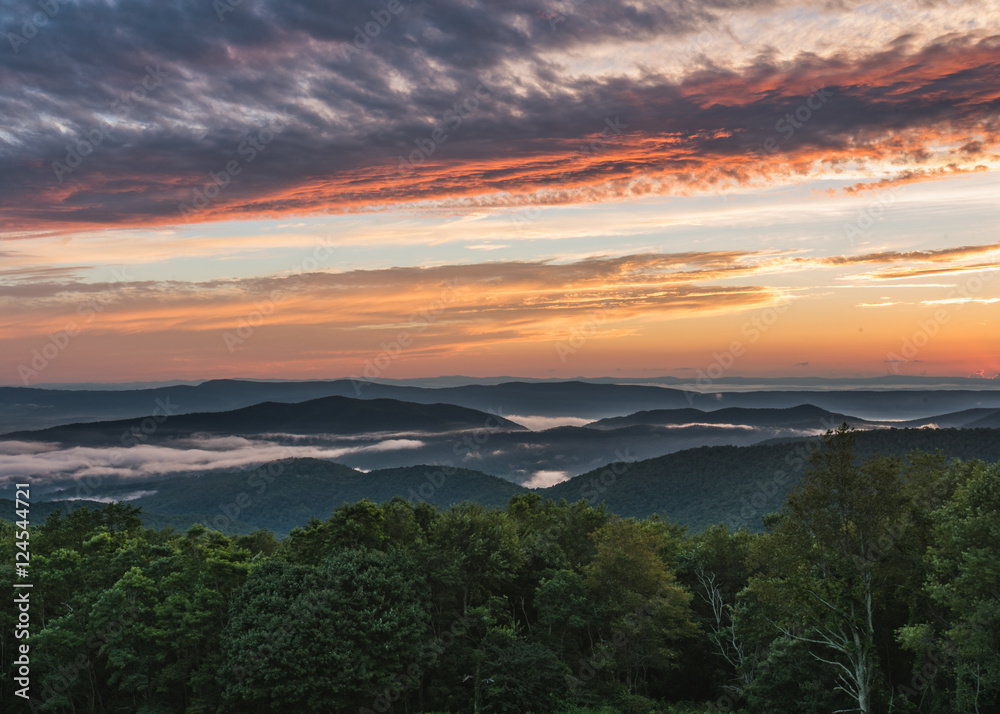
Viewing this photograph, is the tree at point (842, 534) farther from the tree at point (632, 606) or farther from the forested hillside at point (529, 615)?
the tree at point (632, 606)

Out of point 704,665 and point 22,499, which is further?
point 704,665

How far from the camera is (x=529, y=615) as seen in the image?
57125mm

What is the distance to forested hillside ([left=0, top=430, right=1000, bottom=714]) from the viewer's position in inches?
1390

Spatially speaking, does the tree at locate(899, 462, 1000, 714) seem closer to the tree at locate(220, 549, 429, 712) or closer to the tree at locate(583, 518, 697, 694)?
the tree at locate(583, 518, 697, 694)

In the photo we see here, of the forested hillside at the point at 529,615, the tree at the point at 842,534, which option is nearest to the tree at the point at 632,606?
the forested hillside at the point at 529,615

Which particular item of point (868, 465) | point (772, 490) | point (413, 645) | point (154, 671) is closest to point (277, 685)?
point (413, 645)

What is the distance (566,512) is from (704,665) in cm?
2036

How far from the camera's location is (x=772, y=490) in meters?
197

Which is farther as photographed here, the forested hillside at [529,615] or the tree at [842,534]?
the forested hillside at [529,615]

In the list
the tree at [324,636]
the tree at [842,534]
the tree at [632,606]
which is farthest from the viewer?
the tree at [632,606]

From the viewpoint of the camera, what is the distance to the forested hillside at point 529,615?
35.3m

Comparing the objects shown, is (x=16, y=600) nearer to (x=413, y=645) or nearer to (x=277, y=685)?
(x=277, y=685)

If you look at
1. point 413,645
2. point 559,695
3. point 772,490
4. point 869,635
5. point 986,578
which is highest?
point 986,578

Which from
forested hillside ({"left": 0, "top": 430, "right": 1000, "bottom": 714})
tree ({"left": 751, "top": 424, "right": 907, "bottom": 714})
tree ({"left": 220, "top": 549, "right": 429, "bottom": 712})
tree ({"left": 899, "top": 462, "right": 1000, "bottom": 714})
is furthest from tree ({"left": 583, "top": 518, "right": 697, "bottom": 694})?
tree ({"left": 899, "top": 462, "right": 1000, "bottom": 714})
